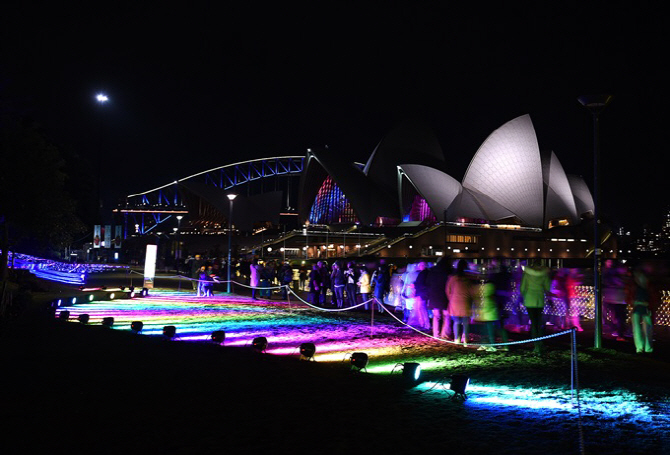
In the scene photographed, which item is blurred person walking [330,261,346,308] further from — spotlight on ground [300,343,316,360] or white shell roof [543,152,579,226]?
white shell roof [543,152,579,226]

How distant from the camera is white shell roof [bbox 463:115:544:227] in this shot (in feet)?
193

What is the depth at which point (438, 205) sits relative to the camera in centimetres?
6353

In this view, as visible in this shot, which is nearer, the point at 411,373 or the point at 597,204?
the point at 411,373

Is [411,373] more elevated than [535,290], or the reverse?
[535,290]

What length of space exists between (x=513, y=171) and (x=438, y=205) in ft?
29.1

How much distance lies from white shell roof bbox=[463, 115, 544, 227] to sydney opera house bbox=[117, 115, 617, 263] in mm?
106

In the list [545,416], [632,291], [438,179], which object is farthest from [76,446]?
[438,179]

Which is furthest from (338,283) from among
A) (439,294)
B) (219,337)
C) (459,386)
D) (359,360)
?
(459,386)

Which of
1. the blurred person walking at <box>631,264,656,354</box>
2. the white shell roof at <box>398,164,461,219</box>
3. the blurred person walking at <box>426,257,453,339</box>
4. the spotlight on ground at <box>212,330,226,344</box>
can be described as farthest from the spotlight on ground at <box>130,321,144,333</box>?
the white shell roof at <box>398,164,461,219</box>

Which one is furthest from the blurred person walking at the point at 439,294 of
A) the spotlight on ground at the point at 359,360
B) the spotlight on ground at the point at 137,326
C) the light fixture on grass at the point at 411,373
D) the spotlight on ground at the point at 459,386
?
the spotlight on ground at the point at 137,326

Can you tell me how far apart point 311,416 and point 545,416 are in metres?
2.38

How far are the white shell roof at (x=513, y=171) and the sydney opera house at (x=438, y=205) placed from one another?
0.35ft

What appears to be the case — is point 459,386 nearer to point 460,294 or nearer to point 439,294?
point 460,294

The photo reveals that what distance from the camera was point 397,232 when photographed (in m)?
62.2
